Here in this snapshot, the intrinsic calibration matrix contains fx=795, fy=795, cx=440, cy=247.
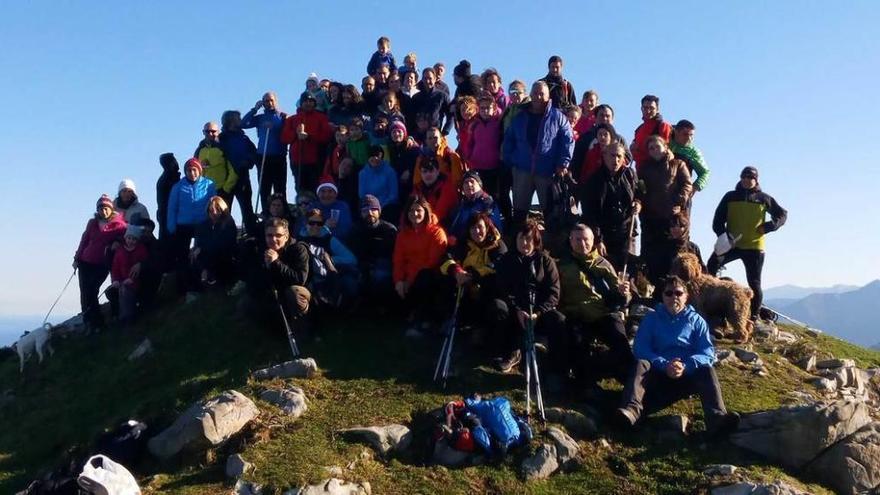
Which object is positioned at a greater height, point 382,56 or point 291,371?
point 382,56

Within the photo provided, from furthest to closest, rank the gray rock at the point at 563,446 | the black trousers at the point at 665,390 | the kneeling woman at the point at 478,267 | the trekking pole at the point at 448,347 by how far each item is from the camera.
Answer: the kneeling woman at the point at 478,267
the trekking pole at the point at 448,347
the black trousers at the point at 665,390
the gray rock at the point at 563,446

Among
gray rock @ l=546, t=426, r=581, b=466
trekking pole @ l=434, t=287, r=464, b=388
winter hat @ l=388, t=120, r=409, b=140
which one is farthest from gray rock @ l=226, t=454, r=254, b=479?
winter hat @ l=388, t=120, r=409, b=140

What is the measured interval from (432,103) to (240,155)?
193 inches

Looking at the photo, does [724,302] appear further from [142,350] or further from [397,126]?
[142,350]

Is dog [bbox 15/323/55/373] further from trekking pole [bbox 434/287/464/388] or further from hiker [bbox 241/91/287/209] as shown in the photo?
trekking pole [bbox 434/287/464/388]

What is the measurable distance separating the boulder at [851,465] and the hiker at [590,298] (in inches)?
118

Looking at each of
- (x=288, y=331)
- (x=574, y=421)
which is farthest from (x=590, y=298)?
(x=288, y=331)

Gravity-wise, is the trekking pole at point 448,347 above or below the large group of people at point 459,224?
below

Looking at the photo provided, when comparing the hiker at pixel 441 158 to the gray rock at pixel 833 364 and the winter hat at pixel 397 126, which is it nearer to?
the winter hat at pixel 397 126

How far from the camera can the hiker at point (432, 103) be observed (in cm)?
1880

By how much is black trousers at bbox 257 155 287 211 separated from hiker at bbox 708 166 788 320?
1037 cm

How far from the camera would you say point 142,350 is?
52.2 ft

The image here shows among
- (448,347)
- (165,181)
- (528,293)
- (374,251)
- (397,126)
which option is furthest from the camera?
(165,181)

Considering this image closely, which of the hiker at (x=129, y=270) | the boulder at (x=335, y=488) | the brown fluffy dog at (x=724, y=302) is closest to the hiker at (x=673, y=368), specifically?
the brown fluffy dog at (x=724, y=302)
